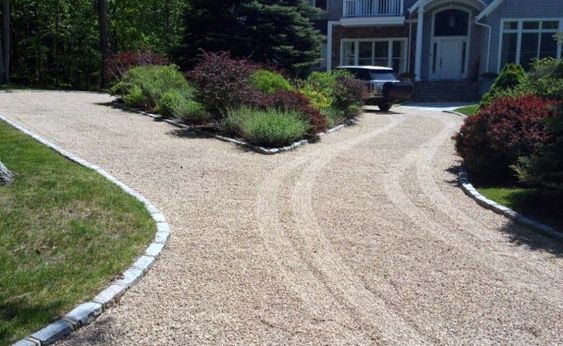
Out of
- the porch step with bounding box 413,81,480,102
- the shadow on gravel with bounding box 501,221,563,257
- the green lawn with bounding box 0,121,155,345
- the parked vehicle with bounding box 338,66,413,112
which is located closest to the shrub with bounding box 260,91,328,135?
the green lawn with bounding box 0,121,155,345

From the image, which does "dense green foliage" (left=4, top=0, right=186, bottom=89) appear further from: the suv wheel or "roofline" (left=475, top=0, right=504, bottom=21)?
"roofline" (left=475, top=0, right=504, bottom=21)

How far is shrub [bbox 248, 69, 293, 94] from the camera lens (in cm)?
1527

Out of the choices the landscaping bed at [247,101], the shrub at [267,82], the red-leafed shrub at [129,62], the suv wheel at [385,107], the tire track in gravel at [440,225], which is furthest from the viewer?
the suv wheel at [385,107]

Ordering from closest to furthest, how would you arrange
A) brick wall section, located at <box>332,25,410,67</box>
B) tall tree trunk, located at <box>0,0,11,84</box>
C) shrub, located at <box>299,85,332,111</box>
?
shrub, located at <box>299,85,332,111</box> < tall tree trunk, located at <box>0,0,11,84</box> < brick wall section, located at <box>332,25,410,67</box>

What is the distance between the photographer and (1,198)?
673cm

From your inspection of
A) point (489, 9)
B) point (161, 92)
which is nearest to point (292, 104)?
point (161, 92)

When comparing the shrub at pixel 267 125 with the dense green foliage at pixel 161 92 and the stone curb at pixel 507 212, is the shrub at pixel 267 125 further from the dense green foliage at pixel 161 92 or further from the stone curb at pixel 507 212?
the stone curb at pixel 507 212

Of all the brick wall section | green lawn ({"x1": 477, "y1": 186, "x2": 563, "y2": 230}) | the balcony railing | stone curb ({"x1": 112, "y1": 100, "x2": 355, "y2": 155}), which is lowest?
green lawn ({"x1": 477, "y1": 186, "x2": 563, "y2": 230})

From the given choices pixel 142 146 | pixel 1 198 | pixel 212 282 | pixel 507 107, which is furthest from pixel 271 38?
pixel 212 282

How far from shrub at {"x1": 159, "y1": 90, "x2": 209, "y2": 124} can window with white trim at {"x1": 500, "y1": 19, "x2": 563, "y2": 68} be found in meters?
18.8

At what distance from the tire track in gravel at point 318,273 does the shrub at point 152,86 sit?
9.44 meters

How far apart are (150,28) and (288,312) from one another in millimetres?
33994

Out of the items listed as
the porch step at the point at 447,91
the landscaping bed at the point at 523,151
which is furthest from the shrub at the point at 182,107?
the porch step at the point at 447,91

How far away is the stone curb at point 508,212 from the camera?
6.83 m
